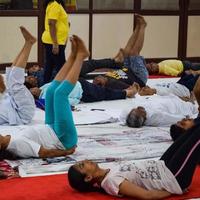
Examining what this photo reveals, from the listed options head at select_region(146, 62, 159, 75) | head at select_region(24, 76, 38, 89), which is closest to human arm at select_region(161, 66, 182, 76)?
head at select_region(146, 62, 159, 75)

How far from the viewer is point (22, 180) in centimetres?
357

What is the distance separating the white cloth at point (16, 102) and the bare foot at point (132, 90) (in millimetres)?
1463

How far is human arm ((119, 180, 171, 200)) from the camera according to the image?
3160 mm

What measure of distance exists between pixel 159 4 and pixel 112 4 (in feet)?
2.85

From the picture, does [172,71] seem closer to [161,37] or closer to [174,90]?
[161,37]

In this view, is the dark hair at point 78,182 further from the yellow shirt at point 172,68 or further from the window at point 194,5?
the window at point 194,5

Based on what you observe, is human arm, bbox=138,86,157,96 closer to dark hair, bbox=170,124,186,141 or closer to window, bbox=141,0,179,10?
dark hair, bbox=170,124,186,141

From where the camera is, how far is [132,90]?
20.5ft

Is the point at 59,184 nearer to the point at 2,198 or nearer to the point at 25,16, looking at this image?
the point at 2,198

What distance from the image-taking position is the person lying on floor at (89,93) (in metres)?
5.82

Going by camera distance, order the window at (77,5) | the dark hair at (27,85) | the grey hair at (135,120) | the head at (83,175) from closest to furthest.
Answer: the head at (83,175)
the grey hair at (135,120)
the dark hair at (27,85)
the window at (77,5)

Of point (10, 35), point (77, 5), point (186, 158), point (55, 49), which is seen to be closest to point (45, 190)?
point (186, 158)

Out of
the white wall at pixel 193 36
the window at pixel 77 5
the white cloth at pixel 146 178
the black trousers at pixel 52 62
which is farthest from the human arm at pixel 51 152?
the white wall at pixel 193 36

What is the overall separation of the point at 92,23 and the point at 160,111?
391 cm
